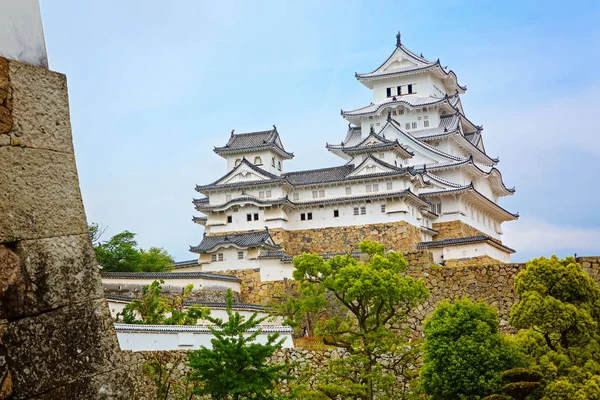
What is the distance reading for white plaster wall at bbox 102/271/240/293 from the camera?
27953 millimetres

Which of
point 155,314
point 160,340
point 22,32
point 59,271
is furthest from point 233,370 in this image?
point 22,32

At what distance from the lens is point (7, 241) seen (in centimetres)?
353

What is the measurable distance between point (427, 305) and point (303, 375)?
6914 mm

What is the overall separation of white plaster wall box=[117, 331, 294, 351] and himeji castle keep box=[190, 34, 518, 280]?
55.3 feet

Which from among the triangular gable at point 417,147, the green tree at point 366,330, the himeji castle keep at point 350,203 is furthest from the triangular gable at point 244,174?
the green tree at point 366,330

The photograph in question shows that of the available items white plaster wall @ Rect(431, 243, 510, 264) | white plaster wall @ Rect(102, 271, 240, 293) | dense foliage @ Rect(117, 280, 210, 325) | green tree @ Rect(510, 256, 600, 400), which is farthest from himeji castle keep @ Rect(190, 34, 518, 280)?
green tree @ Rect(510, 256, 600, 400)

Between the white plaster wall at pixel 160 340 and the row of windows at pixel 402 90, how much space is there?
33.8 m

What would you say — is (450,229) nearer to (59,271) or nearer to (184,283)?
(184,283)

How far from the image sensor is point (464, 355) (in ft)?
49.3

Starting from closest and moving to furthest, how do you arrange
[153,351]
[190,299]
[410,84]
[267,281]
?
[153,351], [190,299], [267,281], [410,84]

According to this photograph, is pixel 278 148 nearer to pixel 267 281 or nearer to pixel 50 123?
pixel 267 281

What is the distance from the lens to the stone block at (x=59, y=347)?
344 centimetres

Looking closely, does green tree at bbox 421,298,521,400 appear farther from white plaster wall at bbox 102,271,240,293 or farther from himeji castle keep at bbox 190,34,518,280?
himeji castle keep at bbox 190,34,518,280

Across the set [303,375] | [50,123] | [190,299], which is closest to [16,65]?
[50,123]
